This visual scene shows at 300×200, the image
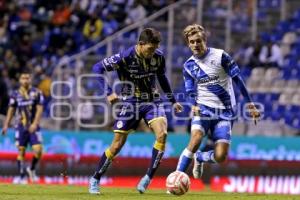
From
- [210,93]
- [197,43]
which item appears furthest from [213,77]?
[197,43]

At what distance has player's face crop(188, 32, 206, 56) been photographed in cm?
1307

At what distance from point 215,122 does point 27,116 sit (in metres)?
8.79

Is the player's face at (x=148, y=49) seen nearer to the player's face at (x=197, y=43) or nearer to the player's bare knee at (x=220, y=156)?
the player's face at (x=197, y=43)

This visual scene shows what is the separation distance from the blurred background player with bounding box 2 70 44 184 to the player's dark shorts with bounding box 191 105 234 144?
822 centimetres

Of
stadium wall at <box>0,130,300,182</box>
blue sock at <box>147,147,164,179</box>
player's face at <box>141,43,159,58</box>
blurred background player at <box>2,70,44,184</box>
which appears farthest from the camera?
stadium wall at <box>0,130,300,182</box>

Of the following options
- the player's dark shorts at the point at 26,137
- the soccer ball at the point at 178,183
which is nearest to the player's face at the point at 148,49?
the soccer ball at the point at 178,183

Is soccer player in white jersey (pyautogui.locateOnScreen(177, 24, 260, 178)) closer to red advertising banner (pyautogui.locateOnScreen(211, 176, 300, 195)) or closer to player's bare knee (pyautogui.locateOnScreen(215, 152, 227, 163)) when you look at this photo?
player's bare knee (pyautogui.locateOnScreen(215, 152, 227, 163))

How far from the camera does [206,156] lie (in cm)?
1360

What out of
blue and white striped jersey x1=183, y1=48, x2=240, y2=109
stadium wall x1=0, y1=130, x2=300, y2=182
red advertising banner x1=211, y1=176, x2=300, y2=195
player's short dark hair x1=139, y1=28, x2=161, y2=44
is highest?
player's short dark hair x1=139, y1=28, x2=161, y2=44

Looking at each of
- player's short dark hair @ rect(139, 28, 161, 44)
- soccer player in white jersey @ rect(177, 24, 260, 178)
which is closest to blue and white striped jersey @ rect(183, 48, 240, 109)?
soccer player in white jersey @ rect(177, 24, 260, 178)

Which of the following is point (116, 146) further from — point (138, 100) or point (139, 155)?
point (139, 155)

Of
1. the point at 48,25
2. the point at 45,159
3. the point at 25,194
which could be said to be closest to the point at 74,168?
the point at 45,159

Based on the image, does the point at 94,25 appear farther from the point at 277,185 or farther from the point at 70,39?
the point at 277,185

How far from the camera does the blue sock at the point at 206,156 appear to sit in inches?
531
